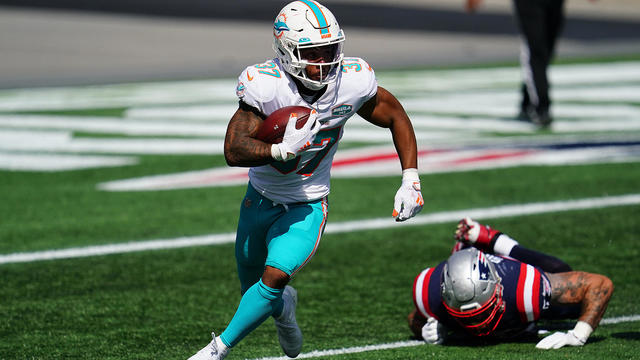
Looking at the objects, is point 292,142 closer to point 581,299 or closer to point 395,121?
point 395,121

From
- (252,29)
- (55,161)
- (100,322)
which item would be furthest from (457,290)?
(252,29)

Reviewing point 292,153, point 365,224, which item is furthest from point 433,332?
point 365,224

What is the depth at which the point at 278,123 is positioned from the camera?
15.3ft

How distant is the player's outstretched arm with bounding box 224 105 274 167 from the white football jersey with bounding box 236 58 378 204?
0.63 ft

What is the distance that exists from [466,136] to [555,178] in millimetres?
2424

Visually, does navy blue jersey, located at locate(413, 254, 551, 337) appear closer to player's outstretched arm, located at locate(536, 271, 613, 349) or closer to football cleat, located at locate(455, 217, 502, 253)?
player's outstretched arm, located at locate(536, 271, 613, 349)

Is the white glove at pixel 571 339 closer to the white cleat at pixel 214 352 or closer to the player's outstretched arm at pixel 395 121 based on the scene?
the player's outstretched arm at pixel 395 121

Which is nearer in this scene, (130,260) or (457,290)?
(457,290)

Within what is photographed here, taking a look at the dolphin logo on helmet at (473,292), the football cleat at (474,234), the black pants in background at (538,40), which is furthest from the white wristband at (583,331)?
the black pants in background at (538,40)

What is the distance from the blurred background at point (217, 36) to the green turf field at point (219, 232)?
177 inches

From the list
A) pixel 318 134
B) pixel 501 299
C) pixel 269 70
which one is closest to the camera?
pixel 269 70

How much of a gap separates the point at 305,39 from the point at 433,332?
174cm

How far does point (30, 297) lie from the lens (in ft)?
20.8

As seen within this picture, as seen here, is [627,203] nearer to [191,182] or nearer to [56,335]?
[191,182]
